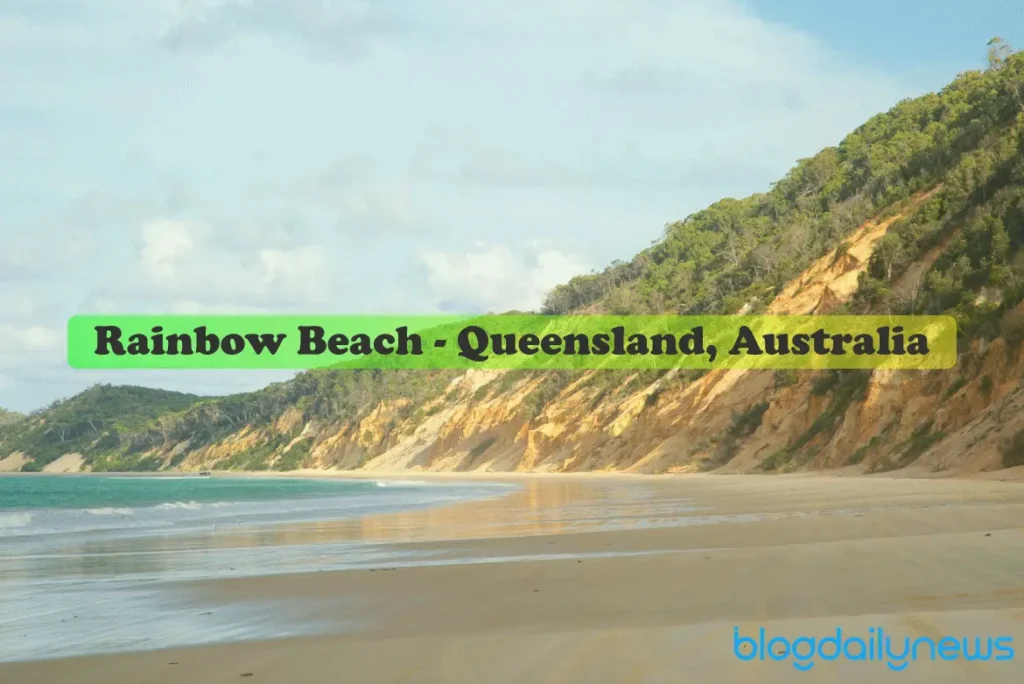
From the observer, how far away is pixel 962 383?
32.0m

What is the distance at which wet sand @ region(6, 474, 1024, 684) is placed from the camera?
594cm

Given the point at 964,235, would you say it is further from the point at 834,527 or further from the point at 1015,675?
the point at 1015,675

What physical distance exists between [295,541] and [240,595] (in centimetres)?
763

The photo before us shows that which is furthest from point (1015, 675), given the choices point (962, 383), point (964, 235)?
point (964, 235)

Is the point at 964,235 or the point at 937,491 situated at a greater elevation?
the point at 964,235

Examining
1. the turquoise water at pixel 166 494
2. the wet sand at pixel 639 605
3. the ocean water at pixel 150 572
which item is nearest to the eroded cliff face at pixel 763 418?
the turquoise water at pixel 166 494

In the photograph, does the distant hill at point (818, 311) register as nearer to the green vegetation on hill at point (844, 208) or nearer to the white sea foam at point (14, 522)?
the green vegetation on hill at point (844, 208)

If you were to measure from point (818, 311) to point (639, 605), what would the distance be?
43.3 meters

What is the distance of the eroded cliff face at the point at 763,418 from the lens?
30.1 m

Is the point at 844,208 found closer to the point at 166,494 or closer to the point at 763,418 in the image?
the point at 763,418

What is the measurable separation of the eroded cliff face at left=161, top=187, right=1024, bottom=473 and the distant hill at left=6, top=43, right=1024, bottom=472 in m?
0.11

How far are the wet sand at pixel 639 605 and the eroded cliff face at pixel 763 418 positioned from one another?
48.8ft

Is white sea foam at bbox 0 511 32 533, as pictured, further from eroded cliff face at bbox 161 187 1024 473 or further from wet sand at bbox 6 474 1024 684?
eroded cliff face at bbox 161 187 1024 473

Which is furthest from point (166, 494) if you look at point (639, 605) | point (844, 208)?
point (639, 605)
